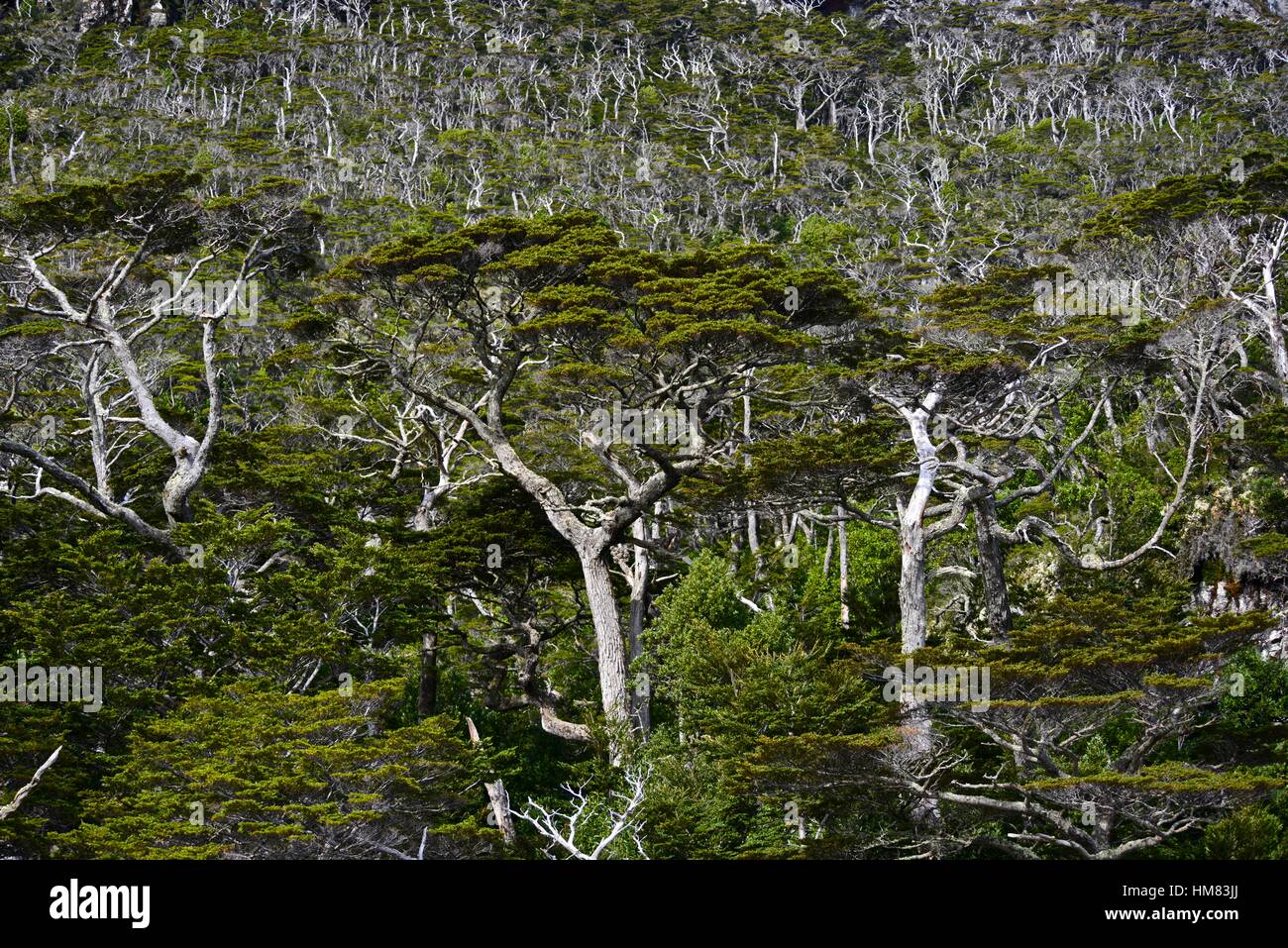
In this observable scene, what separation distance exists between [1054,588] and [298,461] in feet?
42.2

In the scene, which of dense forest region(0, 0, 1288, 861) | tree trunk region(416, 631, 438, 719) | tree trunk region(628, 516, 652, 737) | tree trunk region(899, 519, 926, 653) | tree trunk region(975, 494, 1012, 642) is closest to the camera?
dense forest region(0, 0, 1288, 861)

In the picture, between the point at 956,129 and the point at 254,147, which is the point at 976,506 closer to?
the point at 254,147

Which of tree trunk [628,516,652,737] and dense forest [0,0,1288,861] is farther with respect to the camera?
tree trunk [628,516,652,737]

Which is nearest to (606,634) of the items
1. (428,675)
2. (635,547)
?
(428,675)

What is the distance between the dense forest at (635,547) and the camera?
38.3 ft

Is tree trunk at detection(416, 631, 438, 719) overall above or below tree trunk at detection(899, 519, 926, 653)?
below

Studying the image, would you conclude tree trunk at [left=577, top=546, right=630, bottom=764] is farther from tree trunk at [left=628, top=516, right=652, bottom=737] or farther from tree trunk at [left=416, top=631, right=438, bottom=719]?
tree trunk at [left=416, top=631, right=438, bottom=719]

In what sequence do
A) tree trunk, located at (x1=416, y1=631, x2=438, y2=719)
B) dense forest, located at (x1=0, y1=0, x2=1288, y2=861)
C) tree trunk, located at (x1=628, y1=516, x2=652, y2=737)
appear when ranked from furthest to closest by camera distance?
tree trunk, located at (x1=416, y1=631, x2=438, y2=719)
tree trunk, located at (x1=628, y1=516, x2=652, y2=737)
dense forest, located at (x1=0, y1=0, x2=1288, y2=861)

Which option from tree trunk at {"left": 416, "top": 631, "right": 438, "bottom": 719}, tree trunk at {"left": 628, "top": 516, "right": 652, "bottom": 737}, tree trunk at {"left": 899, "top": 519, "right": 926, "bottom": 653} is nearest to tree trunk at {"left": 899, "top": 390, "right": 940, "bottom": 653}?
tree trunk at {"left": 899, "top": 519, "right": 926, "bottom": 653}

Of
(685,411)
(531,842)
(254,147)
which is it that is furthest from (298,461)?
(254,147)

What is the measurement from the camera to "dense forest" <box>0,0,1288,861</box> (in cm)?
1168

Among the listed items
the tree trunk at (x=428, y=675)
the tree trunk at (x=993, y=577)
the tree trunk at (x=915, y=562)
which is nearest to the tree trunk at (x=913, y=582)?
the tree trunk at (x=915, y=562)

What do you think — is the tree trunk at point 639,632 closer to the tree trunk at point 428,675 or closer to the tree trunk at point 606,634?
the tree trunk at point 606,634
